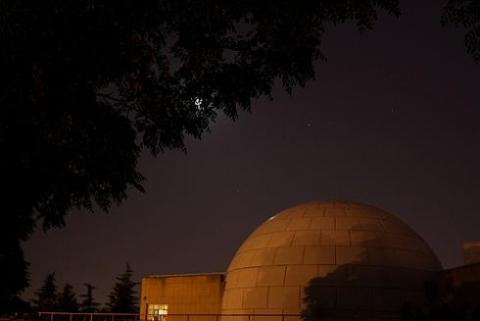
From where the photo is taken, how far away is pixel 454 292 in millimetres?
25719

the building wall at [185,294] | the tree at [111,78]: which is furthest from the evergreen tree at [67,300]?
the tree at [111,78]

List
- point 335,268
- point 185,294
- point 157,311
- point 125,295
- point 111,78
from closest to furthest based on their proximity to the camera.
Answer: point 111,78, point 335,268, point 185,294, point 157,311, point 125,295

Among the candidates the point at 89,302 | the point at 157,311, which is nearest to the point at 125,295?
the point at 89,302

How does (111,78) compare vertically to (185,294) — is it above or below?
above

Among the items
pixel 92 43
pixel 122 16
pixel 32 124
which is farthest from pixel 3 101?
pixel 122 16

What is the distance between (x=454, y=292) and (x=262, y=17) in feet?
60.2

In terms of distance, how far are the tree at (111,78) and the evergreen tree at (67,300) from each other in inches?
2957

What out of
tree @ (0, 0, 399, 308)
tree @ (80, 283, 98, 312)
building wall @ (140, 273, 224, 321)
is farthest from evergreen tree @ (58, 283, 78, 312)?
tree @ (0, 0, 399, 308)

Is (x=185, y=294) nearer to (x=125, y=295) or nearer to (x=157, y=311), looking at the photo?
(x=157, y=311)

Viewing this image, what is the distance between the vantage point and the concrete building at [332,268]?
26953 mm

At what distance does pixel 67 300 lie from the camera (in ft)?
281

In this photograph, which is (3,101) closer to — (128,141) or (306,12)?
(128,141)

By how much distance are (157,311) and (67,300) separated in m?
53.1

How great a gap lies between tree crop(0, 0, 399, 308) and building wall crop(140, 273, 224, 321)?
2019 cm
